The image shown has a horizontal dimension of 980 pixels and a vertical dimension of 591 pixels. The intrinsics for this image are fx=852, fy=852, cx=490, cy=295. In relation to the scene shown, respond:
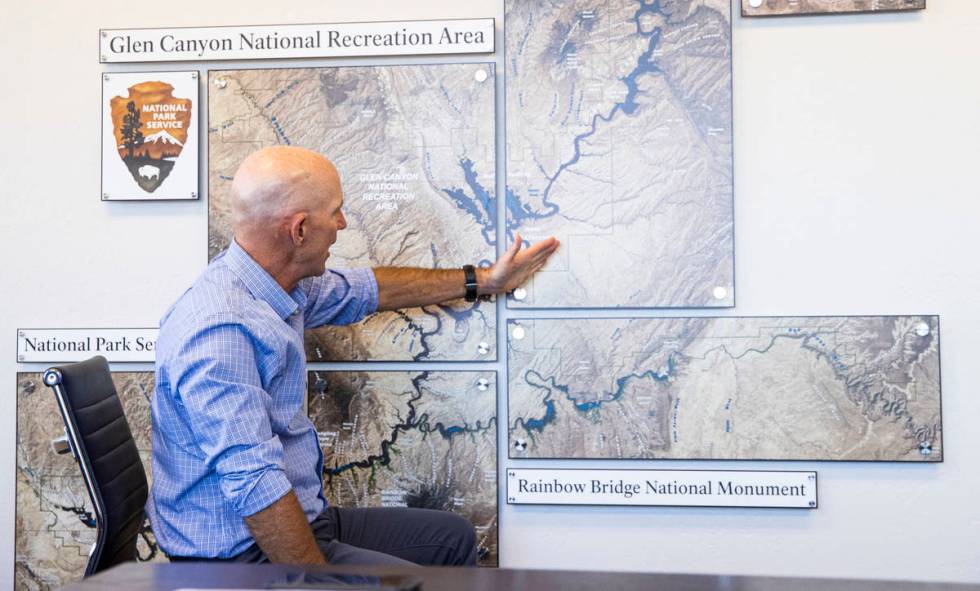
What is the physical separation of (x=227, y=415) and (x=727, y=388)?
4.24 feet

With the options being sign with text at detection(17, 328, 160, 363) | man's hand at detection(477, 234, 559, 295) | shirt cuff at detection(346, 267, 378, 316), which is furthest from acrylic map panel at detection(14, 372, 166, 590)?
man's hand at detection(477, 234, 559, 295)

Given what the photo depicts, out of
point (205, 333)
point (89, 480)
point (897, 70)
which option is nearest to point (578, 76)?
point (897, 70)

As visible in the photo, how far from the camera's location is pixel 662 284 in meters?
2.27

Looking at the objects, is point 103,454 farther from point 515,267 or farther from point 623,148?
point 623,148

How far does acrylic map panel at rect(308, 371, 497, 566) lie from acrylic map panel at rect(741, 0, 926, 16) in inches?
47.6

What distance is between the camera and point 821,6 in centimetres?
224

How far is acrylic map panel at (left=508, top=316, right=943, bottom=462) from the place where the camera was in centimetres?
221

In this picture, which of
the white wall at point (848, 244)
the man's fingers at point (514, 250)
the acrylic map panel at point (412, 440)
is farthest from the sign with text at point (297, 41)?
the acrylic map panel at point (412, 440)

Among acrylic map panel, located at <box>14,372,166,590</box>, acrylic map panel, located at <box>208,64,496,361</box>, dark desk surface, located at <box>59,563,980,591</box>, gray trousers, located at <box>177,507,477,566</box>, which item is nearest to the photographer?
dark desk surface, located at <box>59,563,980,591</box>

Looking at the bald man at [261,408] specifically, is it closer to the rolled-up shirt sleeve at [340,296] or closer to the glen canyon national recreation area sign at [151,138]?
the rolled-up shirt sleeve at [340,296]

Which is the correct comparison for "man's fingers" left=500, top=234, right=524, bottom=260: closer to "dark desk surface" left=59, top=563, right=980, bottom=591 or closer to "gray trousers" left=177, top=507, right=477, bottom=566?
"gray trousers" left=177, top=507, right=477, bottom=566

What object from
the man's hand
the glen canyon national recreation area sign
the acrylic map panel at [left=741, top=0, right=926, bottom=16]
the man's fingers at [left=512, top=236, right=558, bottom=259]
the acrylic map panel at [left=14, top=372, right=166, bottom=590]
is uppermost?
the acrylic map panel at [left=741, top=0, right=926, bottom=16]

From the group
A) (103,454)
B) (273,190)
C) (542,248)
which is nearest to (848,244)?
(542,248)

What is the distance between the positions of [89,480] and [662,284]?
1.44m
